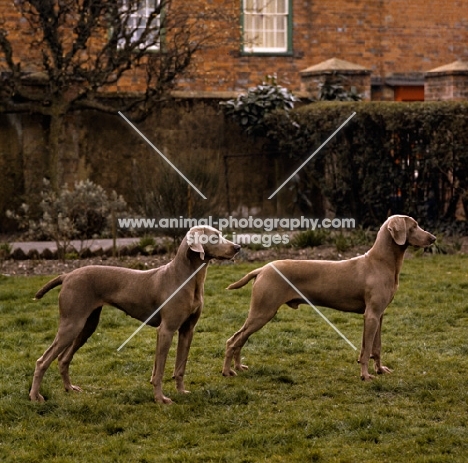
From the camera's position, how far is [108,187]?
17047mm

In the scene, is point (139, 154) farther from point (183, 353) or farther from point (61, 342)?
point (61, 342)

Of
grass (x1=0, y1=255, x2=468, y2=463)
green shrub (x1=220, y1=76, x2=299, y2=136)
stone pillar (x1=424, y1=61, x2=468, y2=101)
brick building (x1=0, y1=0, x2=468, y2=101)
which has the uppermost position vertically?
brick building (x1=0, y1=0, x2=468, y2=101)

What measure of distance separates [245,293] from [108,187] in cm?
603

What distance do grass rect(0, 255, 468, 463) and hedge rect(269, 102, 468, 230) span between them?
4715 mm

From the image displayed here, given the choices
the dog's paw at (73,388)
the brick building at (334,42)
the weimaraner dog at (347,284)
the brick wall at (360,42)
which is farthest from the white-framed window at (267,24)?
the dog's paw at (73,388)

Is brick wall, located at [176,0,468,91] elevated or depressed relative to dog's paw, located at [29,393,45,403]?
elevated

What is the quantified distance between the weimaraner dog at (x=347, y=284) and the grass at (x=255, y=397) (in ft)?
1.39

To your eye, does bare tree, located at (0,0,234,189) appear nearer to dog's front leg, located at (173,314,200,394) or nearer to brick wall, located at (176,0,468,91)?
brick wall, located at (176,0,468,91)

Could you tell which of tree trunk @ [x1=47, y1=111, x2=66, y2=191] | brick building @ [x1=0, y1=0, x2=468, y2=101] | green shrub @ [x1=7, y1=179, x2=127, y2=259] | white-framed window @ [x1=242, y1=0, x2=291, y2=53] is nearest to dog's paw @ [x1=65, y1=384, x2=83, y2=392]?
green shrub @ [x1=7, y1=179, x2=127, y2=259]

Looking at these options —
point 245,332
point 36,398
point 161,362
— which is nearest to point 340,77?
point 245,332

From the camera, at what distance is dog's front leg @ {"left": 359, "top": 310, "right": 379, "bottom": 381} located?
7668 millimetres

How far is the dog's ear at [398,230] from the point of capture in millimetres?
7730

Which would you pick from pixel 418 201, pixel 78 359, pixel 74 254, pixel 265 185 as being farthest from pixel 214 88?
pixel 78 359

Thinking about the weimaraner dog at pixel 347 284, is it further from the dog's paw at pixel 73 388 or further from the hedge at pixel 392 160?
the hedge at pixel 392 160
